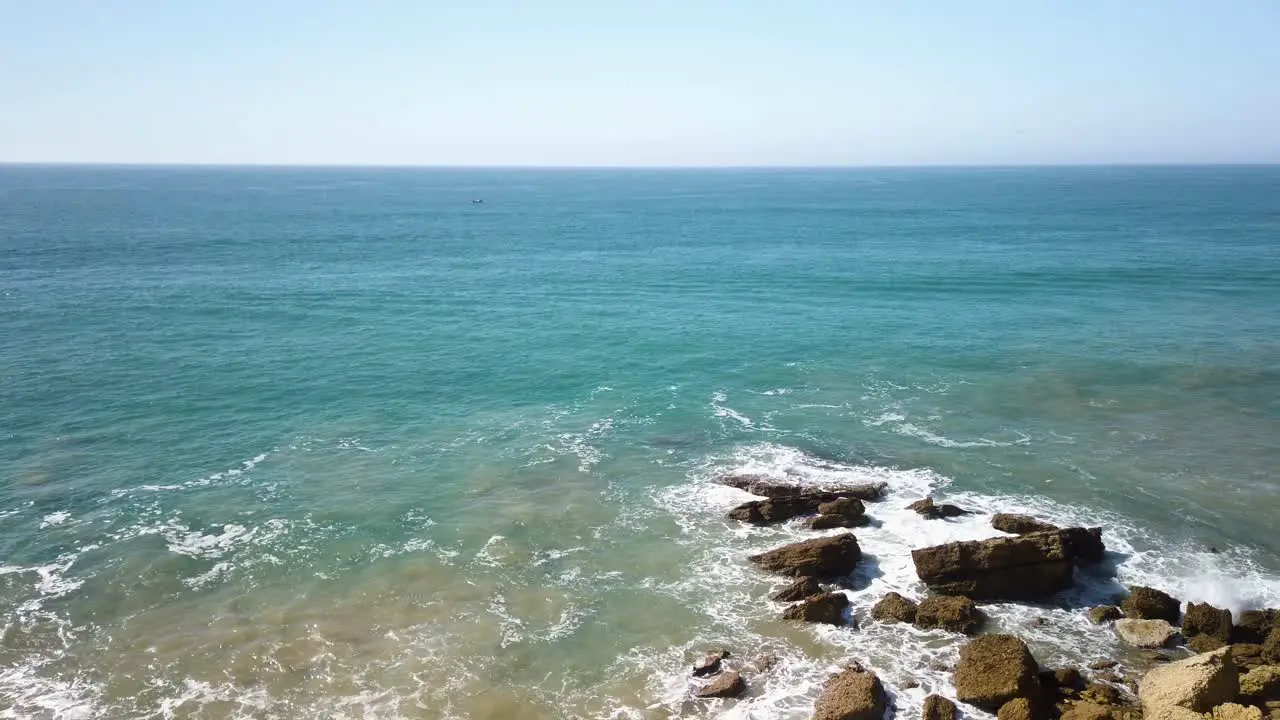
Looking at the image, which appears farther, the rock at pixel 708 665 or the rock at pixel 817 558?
the rock at pixel 817 558

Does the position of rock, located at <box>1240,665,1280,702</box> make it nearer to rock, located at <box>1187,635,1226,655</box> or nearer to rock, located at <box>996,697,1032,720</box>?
rock, located at <box>1187,635,1226,655</box>

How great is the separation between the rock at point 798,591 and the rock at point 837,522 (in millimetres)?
5519

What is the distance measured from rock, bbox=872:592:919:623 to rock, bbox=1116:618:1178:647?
23.7ft

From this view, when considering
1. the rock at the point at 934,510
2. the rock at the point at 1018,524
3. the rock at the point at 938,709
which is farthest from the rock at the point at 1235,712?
the rock at the point at 934,510

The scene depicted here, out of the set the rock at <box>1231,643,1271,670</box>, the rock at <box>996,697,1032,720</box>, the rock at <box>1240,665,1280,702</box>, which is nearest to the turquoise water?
the rock at <box>996,697,1032,720</box>

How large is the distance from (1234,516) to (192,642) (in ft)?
148

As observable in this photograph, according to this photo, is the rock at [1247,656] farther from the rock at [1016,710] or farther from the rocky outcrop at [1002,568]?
the rock at [1016,710]

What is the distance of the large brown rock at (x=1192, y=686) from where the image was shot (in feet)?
79.4

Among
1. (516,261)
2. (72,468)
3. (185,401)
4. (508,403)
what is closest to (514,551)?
(508,403)

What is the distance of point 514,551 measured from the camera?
121ft

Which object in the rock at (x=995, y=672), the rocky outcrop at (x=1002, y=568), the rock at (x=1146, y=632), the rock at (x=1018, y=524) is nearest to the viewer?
the rock at (x=995, y=672)

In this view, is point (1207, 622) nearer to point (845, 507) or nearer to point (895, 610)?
point (895, 610)

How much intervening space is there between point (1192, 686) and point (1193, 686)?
25mm

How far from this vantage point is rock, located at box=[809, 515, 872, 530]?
38.4 meters
